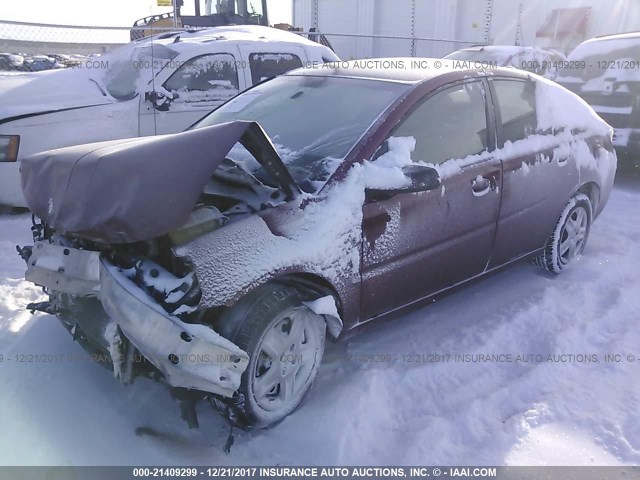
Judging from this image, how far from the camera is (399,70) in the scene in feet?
11.8

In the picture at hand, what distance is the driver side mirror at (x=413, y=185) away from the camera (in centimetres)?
284

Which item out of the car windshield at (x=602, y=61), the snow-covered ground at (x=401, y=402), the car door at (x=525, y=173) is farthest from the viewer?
the car windshield at (x=602, y=61)

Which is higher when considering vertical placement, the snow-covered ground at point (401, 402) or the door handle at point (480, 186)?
the door handle at point (480, 186)

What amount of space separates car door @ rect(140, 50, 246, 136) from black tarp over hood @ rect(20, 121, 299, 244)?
11.4 feet

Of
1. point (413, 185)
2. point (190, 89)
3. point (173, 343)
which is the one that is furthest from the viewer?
point (190, 89)

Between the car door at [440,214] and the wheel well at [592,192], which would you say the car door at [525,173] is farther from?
the wheel well at [592,192]

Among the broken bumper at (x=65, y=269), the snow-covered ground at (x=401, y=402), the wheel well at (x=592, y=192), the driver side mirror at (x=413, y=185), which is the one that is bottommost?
the snow-covered ground at (x=401, y=402)

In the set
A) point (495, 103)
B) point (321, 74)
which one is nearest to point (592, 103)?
point (495, 103)

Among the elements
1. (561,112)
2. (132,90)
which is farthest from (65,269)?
(132,90)

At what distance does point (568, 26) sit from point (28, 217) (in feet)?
66.8

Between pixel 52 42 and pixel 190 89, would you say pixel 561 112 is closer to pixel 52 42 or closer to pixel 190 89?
pixel 190 89

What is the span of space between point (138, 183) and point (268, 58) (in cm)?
477

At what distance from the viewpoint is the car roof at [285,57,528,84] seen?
342 centimetres

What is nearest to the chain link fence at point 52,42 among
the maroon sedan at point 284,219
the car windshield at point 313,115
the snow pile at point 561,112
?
the car windshield at point 313,115
